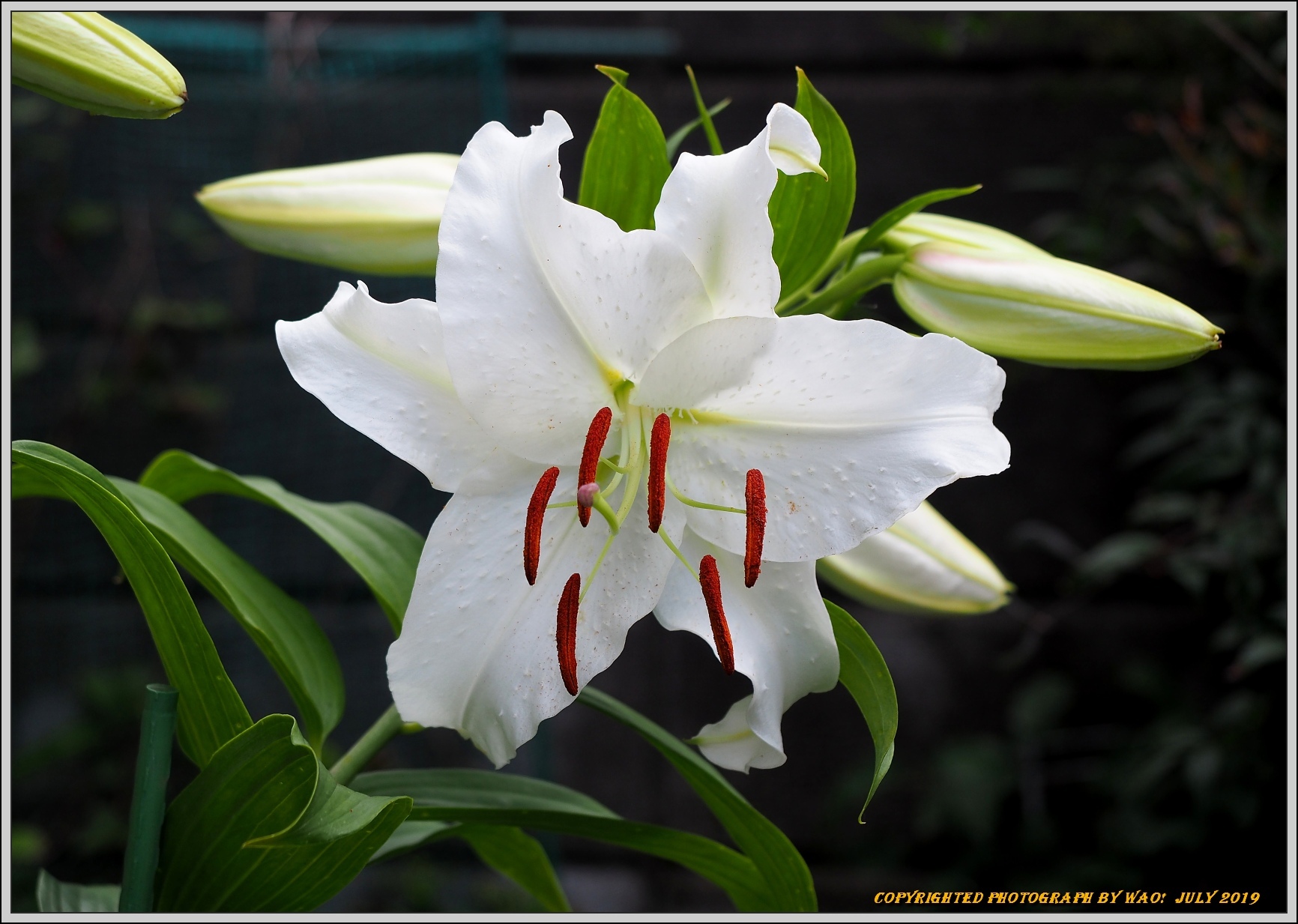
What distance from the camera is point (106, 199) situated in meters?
1.51

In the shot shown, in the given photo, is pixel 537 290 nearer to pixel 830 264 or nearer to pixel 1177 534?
pixel 830 264

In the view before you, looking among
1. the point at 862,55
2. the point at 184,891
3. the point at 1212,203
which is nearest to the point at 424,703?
the point at 184,891

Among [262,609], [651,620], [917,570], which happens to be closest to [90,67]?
[262,609]

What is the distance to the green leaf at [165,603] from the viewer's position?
0.29 metres

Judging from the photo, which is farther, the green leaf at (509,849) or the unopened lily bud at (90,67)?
the green leaf at (509,849)

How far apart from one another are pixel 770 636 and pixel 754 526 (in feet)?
0.13

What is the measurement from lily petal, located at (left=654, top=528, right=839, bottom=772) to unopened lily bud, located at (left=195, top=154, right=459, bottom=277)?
14cm

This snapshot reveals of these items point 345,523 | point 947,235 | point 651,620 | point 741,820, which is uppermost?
point 947,235

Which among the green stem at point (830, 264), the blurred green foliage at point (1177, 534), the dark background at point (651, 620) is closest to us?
the green stem at point (830, 264)

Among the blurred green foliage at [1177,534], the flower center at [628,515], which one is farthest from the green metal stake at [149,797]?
the blurred green foliage at [1177,534]

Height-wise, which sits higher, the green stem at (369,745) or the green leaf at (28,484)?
the green leaf at (28,484)

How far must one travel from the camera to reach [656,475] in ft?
0.90

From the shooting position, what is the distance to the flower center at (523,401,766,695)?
262 mm

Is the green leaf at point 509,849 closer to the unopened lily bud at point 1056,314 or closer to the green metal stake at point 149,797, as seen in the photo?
the green metal stake at point 149,797
